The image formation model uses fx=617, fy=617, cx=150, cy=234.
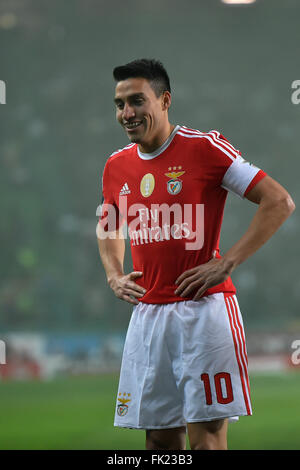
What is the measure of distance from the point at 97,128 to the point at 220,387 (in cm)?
693

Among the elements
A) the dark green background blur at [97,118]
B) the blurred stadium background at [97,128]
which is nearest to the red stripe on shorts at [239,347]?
the blurred stadium background at [97,128]

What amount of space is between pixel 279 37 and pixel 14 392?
5.75 metres

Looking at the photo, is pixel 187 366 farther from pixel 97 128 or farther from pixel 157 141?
pixel 97 128

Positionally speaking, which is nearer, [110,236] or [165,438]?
[165,438]

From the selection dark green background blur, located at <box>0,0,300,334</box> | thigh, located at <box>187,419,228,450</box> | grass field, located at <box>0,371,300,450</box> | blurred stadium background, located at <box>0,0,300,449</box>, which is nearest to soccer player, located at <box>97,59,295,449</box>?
thigh, located at <box>187,419,228,450</box>

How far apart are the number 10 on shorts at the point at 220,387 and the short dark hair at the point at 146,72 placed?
2.35 feet

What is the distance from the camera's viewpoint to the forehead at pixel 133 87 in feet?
5.03

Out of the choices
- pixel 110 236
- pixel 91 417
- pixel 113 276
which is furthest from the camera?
pixel 91 417

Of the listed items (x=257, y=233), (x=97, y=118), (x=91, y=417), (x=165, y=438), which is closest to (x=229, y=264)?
(x=257, y=233)

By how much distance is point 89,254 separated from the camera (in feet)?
25.4

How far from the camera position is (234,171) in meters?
1.46

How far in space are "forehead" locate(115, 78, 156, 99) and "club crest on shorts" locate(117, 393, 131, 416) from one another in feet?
2.45

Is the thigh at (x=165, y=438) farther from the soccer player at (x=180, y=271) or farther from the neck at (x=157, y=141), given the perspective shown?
the neck at (x=157, y=141)

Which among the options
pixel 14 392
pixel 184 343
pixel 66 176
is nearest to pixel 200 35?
pixel 66 176
